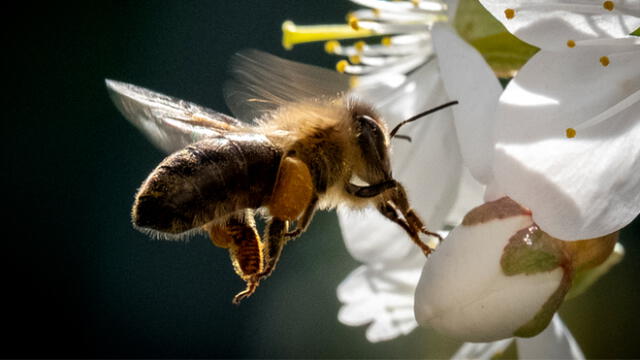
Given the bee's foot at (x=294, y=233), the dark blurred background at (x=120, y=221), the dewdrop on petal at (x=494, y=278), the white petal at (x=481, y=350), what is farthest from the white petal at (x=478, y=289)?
the dark blurred background at (x=120, y=221)

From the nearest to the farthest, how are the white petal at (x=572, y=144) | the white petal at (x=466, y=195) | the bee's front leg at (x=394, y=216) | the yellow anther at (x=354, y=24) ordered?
the white petal at (x=572, y=144)
the bee's front leg at (x=394, y=216)
the white petal at (x=466, y=195)
the yellow anther at (x=354, y=24)

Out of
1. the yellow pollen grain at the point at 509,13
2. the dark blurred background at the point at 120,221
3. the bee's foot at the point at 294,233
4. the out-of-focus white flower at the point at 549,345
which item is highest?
the yellow pollen grain at the point at 509,13

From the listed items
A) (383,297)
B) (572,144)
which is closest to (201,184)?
(572,144)

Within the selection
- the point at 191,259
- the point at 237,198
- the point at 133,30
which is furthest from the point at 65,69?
the point at 237,198

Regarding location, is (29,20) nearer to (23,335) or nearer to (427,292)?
(23,335)

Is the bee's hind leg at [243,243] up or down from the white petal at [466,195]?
up

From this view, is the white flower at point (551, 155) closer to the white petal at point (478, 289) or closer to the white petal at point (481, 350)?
the white petal at point (478, 289)
